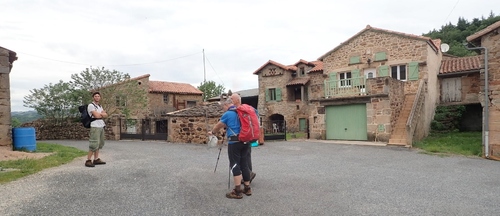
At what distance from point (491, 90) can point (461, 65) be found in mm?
9193

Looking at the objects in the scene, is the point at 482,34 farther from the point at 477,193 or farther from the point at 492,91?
the point at 477,193

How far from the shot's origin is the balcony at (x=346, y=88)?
14.2 meters

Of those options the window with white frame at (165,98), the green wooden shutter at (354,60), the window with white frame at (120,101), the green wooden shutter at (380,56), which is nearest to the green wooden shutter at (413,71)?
the green wooden shutter at (380,56)

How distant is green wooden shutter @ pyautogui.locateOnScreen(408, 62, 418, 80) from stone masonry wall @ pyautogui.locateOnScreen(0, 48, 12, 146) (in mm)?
18030

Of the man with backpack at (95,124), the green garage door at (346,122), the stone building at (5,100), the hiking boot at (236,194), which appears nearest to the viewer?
the hiking boot at (236,194)

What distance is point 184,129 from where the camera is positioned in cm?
1371

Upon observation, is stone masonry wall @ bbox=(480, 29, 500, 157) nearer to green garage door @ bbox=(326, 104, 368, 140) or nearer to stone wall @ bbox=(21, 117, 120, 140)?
green garage door @ bbox=(326, 104, 368, 140)

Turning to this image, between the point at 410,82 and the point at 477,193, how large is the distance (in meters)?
12.6

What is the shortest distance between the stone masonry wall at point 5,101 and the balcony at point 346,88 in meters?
13.0

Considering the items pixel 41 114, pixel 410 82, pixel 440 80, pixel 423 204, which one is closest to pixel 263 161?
pixel 423 204

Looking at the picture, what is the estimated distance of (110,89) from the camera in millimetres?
19781

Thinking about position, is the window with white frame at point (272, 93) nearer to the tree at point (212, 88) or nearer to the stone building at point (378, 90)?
the stone building at point (378, 90)

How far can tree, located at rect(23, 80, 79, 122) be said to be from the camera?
1958 cm

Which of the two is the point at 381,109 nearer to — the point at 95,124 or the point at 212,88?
the point at 95,124
